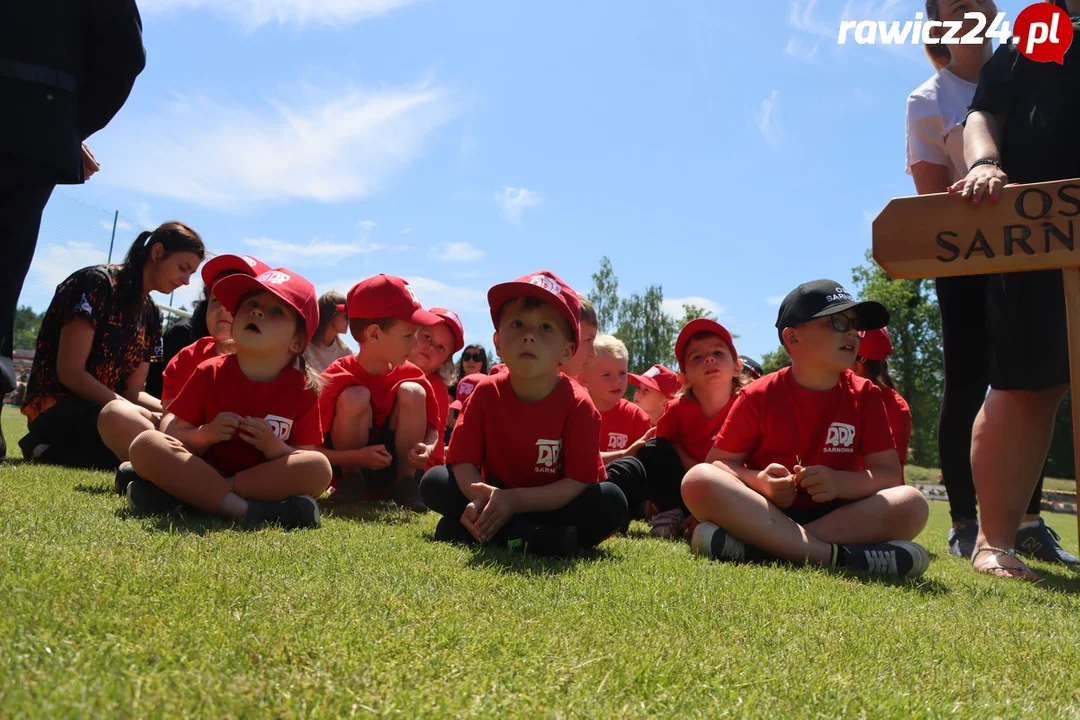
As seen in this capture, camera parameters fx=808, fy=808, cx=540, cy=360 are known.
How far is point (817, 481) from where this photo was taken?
3225 millimetres

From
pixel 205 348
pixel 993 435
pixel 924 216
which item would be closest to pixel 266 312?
pixel 205 348

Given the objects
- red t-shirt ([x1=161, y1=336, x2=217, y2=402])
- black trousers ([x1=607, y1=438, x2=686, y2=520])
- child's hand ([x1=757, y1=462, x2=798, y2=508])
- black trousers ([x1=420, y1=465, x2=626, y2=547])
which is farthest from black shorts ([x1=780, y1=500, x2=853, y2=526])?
red t-shirt ([x1=161, y1=336, x2=217, y2=402])

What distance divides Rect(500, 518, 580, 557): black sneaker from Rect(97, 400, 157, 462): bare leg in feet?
7.00

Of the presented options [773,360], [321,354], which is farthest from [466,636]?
[773,360]

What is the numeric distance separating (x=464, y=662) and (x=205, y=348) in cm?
342

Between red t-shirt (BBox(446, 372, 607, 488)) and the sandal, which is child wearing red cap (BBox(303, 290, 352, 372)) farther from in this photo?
→ the sandal

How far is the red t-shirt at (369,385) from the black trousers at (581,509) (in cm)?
161

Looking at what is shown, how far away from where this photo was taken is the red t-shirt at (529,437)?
3311mm

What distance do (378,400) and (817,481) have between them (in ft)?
8.66

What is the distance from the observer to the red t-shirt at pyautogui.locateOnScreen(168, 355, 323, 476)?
3498 mm

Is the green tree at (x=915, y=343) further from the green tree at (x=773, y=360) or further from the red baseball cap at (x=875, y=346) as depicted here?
the red baseball cap at (x=875, y=346)

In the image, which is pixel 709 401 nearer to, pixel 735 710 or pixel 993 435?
pixel 993 435

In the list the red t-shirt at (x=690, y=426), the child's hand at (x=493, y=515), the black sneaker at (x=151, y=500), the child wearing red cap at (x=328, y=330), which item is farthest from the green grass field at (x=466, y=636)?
the child wearing red cap at (x=328, y=330)

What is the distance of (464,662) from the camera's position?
1.51 m
